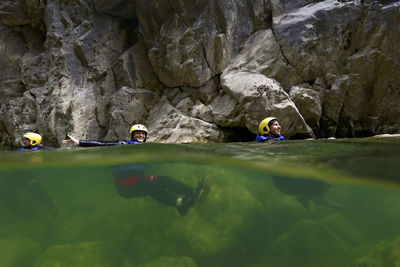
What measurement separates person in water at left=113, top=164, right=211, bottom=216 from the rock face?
6354 mm

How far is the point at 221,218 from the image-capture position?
2078 millimetres

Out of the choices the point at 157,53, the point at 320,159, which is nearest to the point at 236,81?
the point at 157,53

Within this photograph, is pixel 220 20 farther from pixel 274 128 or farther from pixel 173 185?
pixel 173 185

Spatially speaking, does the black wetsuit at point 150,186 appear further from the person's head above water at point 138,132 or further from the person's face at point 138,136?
the person's face at point 138,136

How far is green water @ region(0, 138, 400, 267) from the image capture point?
5.44 ft

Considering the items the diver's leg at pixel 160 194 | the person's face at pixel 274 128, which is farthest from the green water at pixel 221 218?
the person's face at pixel 274 128

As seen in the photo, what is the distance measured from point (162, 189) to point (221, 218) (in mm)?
767

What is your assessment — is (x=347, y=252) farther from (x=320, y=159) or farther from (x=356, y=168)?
(x=320, y=159)

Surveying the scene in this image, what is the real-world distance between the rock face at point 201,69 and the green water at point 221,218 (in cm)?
618

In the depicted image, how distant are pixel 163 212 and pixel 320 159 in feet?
7.55

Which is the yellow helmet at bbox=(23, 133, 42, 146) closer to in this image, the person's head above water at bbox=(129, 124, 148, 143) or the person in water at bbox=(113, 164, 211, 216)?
the person's head above water at bbox=(129, 124, 148, 143)

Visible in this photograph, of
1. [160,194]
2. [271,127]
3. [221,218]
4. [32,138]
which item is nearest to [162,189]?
[160,194]

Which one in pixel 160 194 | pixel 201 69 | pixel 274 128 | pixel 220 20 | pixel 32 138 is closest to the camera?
pixel 160 194

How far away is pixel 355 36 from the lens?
28.5ft
